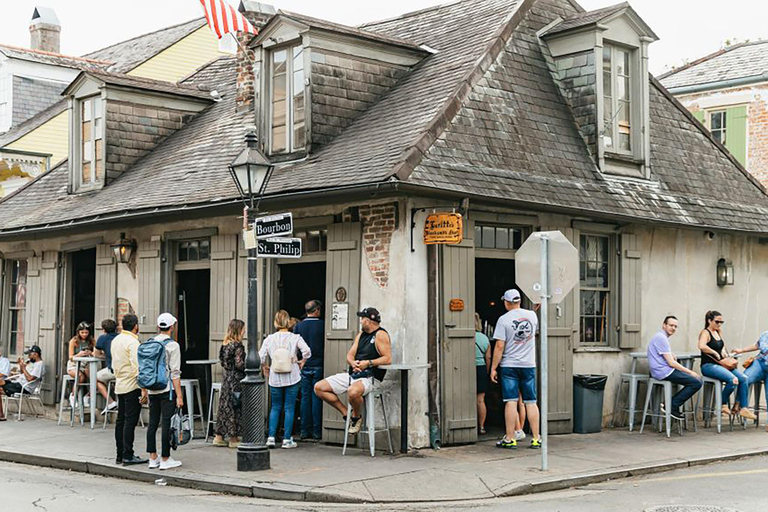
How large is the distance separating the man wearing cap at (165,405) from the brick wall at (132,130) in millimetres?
6519

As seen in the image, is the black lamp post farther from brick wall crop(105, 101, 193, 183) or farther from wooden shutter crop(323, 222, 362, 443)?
brick wall crop(105, 101, 193, 183)

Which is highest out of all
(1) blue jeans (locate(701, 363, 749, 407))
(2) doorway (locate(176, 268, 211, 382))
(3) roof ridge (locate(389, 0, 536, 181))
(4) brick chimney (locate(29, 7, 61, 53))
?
(4) brick chimney (locate(29, 7, 61, 53))

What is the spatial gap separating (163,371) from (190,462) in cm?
121

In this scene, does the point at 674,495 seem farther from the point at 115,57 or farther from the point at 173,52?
the point at 115,57

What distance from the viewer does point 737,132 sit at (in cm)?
2552

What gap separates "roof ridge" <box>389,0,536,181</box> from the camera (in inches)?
491

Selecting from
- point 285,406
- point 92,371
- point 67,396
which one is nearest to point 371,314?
point 285,406

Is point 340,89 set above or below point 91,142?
above

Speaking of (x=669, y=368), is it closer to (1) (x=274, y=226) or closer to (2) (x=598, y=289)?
(2) (x=598, y=289)

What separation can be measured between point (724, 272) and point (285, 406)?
7.73 metres

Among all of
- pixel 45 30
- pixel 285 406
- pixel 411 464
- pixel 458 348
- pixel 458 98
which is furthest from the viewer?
pixel 45 30

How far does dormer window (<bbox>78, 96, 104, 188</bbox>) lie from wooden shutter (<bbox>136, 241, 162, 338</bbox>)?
2.32 meters

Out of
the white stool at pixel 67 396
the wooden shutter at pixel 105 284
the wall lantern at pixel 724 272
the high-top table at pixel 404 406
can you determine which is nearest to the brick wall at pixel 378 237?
the high-top table at pixel 404 406

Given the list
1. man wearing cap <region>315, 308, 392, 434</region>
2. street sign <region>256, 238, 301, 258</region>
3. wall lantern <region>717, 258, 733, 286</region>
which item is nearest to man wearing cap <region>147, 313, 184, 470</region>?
street sign <region>256, 238, 301, 258</region>
